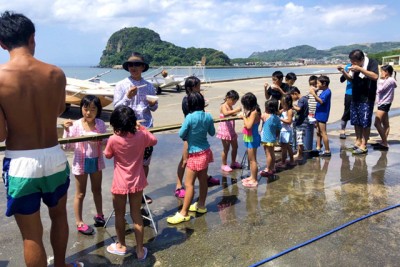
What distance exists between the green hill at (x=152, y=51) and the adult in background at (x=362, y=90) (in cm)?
6600

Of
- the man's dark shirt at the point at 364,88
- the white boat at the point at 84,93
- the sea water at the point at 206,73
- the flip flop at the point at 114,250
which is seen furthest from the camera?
the sea water at the point at 206,73

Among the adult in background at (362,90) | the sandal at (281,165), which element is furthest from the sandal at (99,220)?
the adult in background at (362,90)

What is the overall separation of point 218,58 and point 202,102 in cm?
13397

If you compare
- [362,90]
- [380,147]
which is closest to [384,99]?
[362,90]

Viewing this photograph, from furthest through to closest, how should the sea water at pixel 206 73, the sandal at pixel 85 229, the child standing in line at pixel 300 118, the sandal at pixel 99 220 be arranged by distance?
1. the sea water at pixel 206 73
2. the child standing in line at pixel 300 118
3. the sandal at pixel 99 220
4. the sandal at pixel 85 229

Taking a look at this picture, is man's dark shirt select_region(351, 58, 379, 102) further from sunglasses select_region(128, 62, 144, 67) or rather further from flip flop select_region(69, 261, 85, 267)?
flip flop select_region(69, 261, 85, 267)

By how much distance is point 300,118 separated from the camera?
6926mm

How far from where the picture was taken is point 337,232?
4.02 metres

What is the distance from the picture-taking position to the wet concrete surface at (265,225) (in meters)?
3.52

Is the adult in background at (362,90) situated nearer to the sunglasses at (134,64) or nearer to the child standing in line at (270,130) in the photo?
the child standing in line at (270,130)

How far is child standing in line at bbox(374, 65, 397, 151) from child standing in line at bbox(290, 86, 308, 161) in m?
1.92

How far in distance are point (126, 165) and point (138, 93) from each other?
1.52 meters

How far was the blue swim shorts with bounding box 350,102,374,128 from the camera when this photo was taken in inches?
289

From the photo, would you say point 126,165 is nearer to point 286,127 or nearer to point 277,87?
point 286,127
